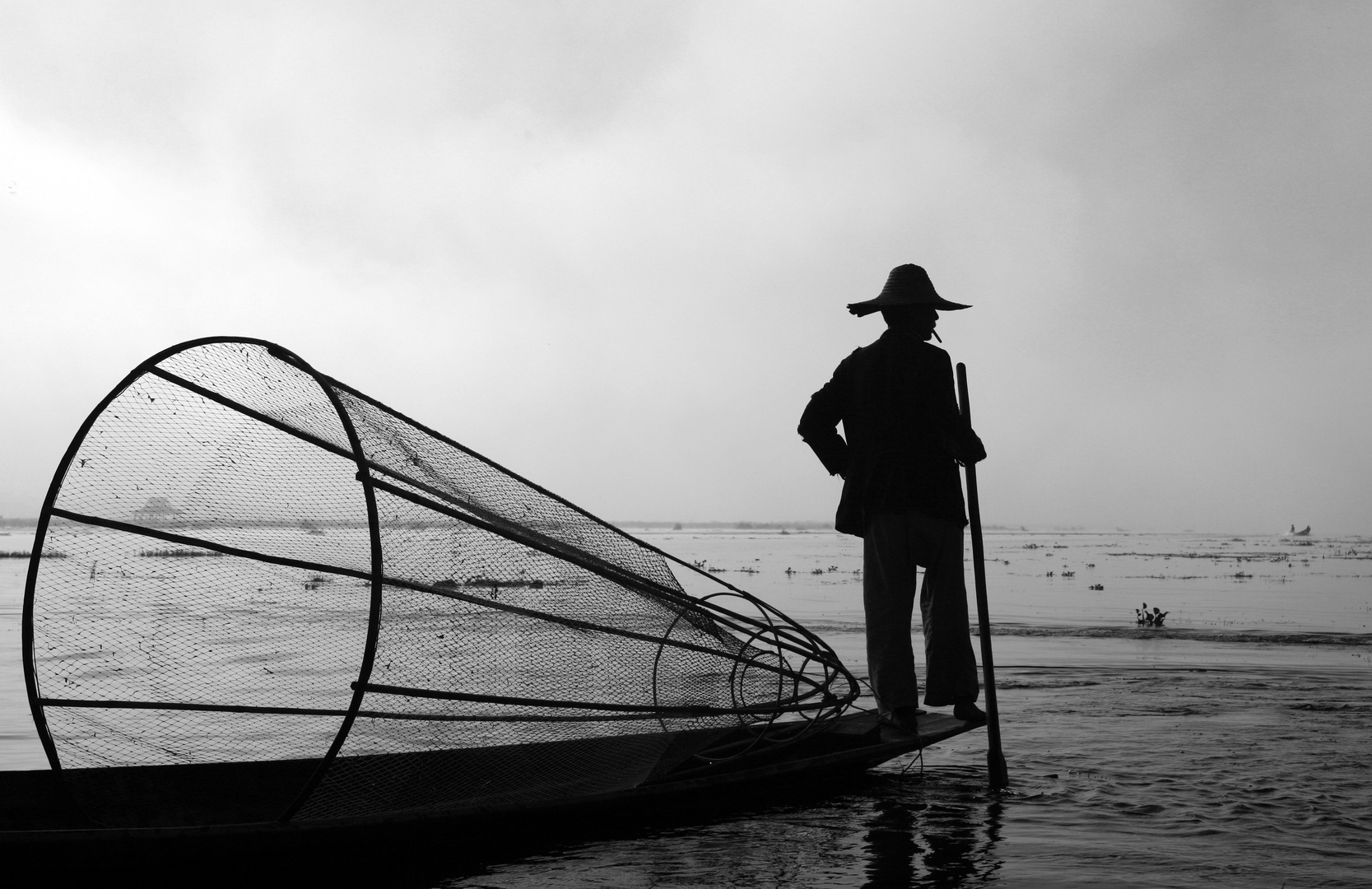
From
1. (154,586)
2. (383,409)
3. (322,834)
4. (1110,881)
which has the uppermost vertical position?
(383,409)

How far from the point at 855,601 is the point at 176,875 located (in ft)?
→ 53.4

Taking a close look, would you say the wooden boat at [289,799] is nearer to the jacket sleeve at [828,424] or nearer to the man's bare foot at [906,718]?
the man's bare foot at [906,718]

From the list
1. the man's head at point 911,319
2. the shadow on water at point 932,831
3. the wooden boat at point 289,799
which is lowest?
the shadow on water at point 932,831

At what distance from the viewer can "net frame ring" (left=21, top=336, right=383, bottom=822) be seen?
3.83 meters

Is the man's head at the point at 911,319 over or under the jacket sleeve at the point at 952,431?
over

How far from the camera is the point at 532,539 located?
197 inches

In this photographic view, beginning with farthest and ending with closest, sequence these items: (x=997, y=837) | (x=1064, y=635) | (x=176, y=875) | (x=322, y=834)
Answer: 1. (x=1064, y=635)
2. (x=997, y=837)
3. (x=322, y=834)
4. (x=176, y=875)

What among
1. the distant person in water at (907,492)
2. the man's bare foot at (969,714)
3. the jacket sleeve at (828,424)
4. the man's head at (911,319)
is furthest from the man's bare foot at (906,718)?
the man's head at (911,319)

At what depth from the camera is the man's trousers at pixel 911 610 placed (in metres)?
5.51

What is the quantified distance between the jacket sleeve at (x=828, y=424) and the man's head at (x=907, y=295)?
38cm

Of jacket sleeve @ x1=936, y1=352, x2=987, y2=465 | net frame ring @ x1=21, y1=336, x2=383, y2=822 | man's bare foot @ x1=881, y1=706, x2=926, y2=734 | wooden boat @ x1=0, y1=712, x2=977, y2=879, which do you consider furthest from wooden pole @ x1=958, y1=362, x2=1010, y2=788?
net frame ring @ x1=21, y1=336, x2=383, y2=822

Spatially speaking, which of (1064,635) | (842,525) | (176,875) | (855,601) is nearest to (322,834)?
(176,875)

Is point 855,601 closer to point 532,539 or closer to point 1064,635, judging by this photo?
point 1064,635

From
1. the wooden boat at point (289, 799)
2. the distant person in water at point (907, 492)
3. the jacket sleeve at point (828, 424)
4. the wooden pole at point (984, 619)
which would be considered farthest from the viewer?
the jacket sleeve at point (828, 424)
